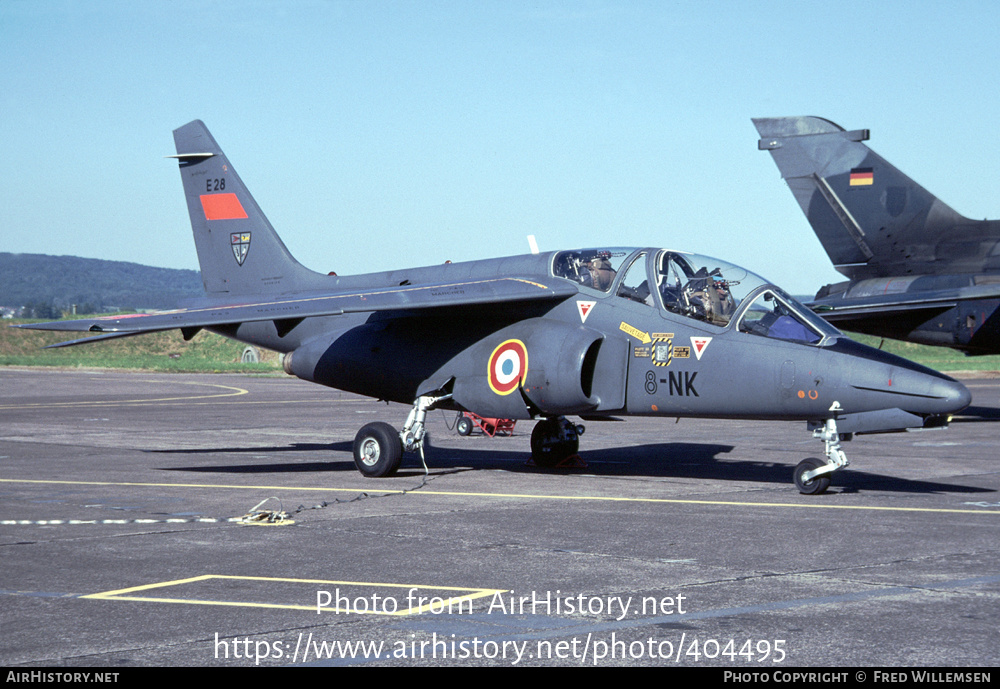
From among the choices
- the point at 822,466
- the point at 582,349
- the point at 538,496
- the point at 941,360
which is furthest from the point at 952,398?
the point at 941,360

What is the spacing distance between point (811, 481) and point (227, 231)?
11.1 meters

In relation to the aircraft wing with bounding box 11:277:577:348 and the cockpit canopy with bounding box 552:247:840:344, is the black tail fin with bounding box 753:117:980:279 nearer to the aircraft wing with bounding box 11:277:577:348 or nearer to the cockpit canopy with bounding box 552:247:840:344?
the cockpit canopy with bounding box 552:247:840:344

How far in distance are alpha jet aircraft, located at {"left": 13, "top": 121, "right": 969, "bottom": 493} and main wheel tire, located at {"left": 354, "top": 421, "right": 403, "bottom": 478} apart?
0.02m

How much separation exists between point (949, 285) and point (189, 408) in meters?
20.0

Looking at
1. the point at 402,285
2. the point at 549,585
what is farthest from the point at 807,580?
the point at 402,285

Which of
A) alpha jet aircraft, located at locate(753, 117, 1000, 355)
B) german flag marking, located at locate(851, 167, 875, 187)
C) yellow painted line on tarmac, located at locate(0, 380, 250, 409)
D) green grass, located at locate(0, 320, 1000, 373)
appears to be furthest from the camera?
green grass, located at locate(0, 320, 1000, 373)

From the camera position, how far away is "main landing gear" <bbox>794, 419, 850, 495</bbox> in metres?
12.3

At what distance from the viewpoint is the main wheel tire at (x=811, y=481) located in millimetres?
12578

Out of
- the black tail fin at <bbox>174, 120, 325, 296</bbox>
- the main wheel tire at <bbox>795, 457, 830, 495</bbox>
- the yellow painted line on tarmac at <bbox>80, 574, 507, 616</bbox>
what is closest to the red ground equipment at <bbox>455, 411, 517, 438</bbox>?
the black tail fin at <bbox>174, 120, 325, 296</bbox>

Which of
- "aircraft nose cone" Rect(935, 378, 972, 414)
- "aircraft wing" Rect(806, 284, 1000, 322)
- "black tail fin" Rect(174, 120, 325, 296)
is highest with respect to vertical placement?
"black tail fin" Rect(174, 120, 325, 296)

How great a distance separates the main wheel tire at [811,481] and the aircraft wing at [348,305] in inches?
146

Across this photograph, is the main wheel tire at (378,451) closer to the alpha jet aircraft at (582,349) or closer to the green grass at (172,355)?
the alpha jet aircraft at (582,349)

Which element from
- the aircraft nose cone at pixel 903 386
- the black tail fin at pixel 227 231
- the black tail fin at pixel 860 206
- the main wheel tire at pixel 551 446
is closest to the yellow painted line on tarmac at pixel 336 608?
the aircraft nose cone at pixel 903 386
